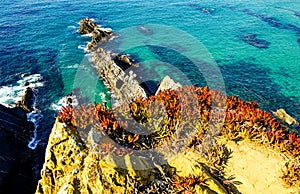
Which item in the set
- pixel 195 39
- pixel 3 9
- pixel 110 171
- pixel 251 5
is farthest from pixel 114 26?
pixel 110 171

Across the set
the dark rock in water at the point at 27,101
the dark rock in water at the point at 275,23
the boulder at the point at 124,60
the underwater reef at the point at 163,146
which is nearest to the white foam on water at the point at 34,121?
the dark rock in water at the point at 27,101

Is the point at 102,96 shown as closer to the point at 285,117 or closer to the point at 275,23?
the point at 285,117

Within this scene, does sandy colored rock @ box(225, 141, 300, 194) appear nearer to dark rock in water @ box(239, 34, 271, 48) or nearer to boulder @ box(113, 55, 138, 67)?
boulder @ box(113, 55, 138, 67)

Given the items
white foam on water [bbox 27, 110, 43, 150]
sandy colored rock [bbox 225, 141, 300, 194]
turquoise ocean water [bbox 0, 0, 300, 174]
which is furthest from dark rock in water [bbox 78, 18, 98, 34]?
sandy colored rock [bbox 225, 141, 300, 194]

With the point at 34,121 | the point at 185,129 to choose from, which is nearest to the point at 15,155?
the point at 34,121

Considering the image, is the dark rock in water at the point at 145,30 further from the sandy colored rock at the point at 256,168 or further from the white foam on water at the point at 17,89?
the sandy colored rock at the point at 256,168

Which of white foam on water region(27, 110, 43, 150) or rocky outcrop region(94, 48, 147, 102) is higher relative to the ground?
rocky outcrop region(94, 48, 147, 102)
